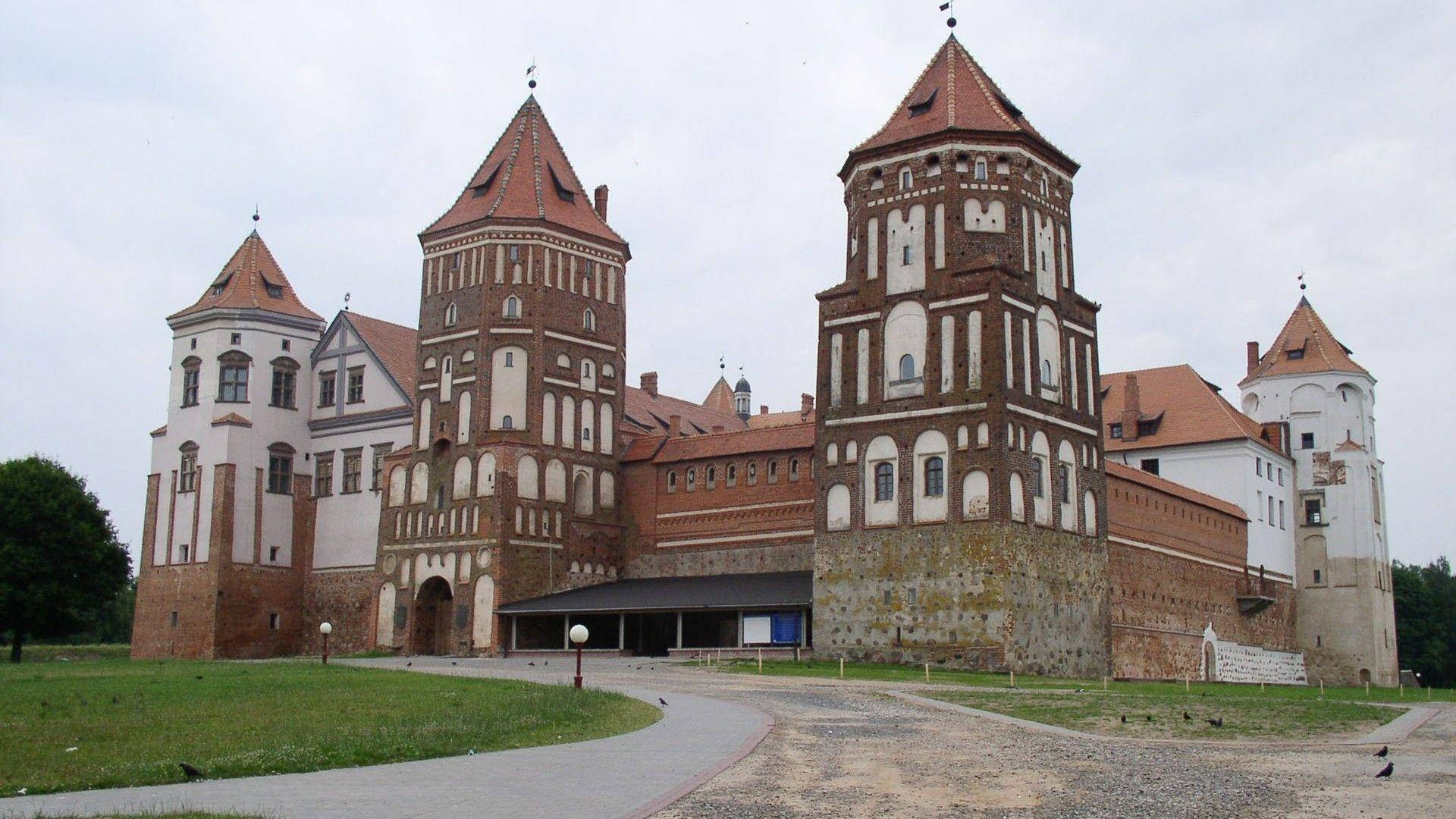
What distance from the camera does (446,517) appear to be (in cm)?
5422

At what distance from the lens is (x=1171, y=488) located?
2169 inches

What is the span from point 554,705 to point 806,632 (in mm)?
24581

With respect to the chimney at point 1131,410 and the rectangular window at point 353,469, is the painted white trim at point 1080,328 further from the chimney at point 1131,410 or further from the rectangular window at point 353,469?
the rectangular window at point 353,469

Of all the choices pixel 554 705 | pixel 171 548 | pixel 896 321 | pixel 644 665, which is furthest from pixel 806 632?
pixel 171 548

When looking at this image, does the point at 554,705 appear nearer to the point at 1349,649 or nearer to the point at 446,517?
the point at 446,517

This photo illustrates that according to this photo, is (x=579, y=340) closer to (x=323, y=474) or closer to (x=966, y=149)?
(x=323, y=474)

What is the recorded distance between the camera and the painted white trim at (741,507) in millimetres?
51500

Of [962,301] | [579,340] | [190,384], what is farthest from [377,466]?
[962,301]

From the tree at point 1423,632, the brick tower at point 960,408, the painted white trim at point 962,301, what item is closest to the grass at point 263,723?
the brick tower at point 960,408

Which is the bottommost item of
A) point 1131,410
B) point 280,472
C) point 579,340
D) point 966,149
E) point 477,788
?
point 477,788

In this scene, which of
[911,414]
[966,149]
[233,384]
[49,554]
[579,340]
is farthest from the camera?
[233,384]

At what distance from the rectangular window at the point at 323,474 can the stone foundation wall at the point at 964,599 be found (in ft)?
80.2

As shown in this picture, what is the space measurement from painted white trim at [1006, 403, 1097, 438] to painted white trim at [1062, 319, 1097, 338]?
3135 mm

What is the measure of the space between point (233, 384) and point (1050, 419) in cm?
3392
